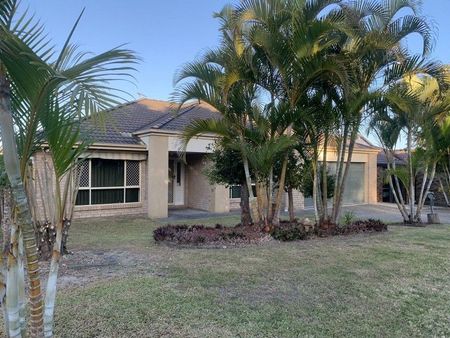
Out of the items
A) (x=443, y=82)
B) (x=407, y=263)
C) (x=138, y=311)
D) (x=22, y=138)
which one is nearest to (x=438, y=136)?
(x=443, y=82)

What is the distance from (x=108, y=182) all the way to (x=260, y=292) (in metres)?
11.5

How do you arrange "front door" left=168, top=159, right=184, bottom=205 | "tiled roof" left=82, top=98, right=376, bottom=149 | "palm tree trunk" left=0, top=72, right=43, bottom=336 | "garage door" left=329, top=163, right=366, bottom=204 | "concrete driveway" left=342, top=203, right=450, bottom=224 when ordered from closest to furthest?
"palm tree trunk" left=0, top=72, right=43, bottom=336 → "tiled roof" left=82, top=98, right=376, bottom=149 → "concrete driveway" left=342, top=203, right=450, bottom=224 → "front door" left=168, top=159, right=184, bottom=205 → "garage door" left=329, top=163, right=366, bottom=204

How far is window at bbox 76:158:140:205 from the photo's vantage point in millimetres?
14781

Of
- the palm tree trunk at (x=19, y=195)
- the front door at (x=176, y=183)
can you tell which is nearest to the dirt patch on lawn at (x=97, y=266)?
the palm tree trunk at (x=19, y=195)

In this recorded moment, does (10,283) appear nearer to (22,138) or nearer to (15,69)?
(22,138)

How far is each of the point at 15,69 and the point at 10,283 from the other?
1485mm

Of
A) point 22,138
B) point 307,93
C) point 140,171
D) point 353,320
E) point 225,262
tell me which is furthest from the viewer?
point 140,171

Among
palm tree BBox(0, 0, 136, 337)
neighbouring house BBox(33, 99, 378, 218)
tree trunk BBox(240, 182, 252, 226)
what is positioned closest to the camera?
palm tree BBox(0, 0, 136, 337)

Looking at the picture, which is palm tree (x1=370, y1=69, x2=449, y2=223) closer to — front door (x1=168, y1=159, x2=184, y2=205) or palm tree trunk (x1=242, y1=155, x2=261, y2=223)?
palm tree trunk (x1=242, y1=155, x2=261, y2=223)

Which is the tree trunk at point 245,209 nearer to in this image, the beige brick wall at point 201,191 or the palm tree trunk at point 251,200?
the palm tree trunk at point 251,200

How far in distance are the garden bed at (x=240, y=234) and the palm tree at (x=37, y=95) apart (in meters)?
6.09

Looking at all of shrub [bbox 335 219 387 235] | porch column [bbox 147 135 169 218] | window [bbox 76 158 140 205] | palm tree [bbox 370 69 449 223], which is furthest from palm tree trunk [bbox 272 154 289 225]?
window [bbox 76 158 140 205]

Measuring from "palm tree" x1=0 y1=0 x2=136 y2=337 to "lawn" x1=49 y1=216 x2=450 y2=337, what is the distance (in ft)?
5.67

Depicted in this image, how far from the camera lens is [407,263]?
712 cm
